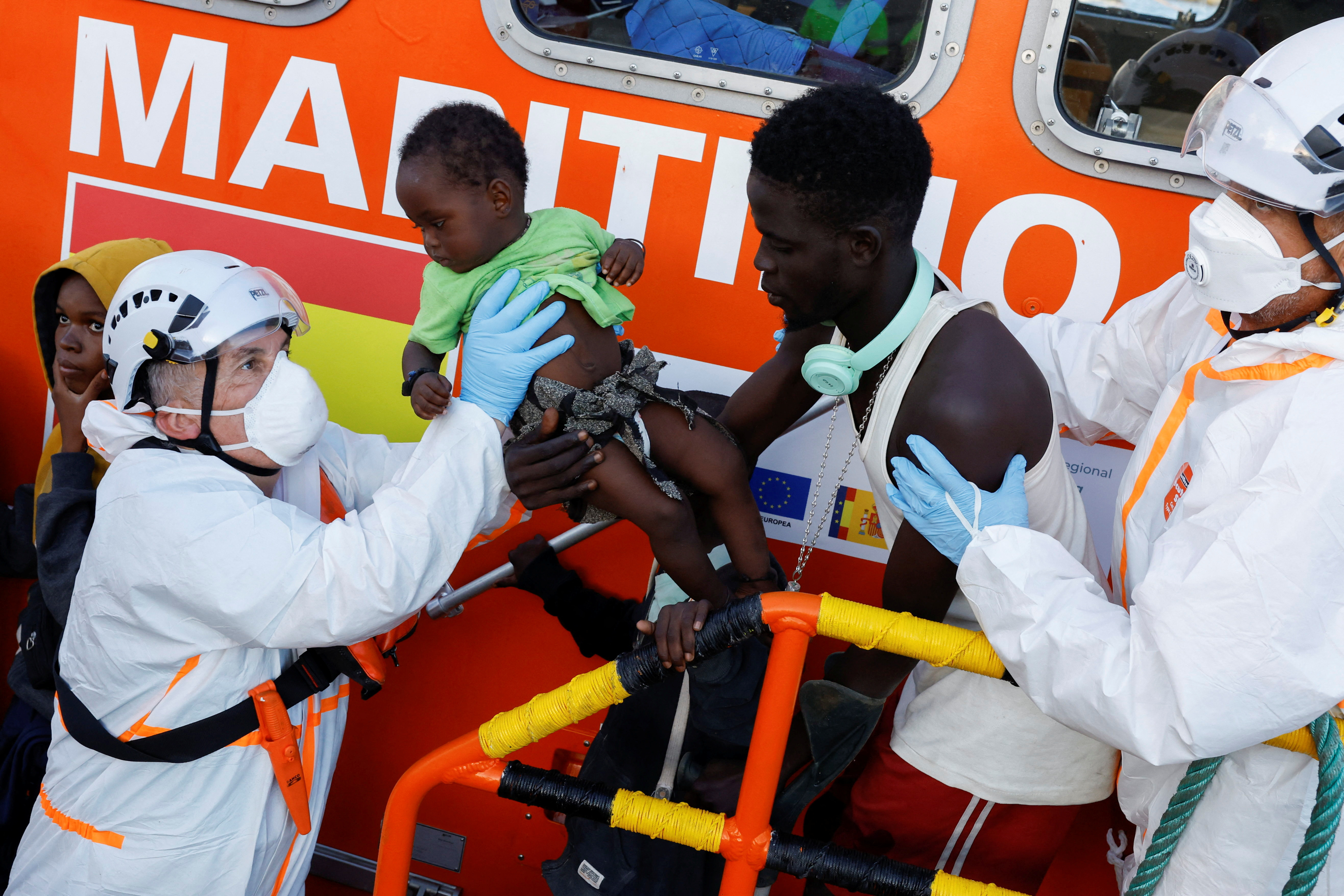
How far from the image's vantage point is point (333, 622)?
1558mm

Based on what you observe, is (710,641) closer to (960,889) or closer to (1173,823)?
(960,889)

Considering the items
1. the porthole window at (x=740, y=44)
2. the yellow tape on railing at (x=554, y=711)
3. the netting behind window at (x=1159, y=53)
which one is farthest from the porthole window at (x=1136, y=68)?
the yellow tape on railing at (x=554, y=711)

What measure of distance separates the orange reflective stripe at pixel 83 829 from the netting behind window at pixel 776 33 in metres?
1.87

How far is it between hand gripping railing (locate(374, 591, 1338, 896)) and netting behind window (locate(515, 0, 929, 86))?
122 cm

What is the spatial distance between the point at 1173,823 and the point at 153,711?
1676 mm

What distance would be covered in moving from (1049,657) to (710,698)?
615 millimetres

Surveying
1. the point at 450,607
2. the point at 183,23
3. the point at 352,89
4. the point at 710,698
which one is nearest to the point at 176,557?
the point at 450,607

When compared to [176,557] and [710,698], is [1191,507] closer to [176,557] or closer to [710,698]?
[710,698]

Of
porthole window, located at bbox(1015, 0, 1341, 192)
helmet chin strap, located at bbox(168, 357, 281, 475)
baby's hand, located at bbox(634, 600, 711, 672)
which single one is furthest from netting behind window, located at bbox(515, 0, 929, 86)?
baby's hand, located at bbox(634, 600, 711, 672)

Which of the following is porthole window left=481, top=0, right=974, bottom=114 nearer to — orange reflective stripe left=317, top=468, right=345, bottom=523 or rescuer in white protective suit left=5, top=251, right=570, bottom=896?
rescuer in white protective suit left=5, top=251, right=570, bottom=896

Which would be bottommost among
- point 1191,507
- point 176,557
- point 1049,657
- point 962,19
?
point 176,557

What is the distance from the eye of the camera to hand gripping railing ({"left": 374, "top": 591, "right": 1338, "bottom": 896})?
1.37m

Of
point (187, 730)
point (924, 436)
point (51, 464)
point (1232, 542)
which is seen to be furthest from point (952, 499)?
point (51, 464)

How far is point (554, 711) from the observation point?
1502 millimetres
